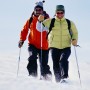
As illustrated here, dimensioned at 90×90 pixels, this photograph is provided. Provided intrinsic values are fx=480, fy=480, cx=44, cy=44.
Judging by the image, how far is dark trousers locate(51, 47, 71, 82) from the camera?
13.8 meters

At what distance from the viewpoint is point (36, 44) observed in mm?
15422

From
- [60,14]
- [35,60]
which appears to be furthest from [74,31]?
[35,60]

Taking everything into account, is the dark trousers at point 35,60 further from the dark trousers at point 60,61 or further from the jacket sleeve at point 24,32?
the dark trousers at point 60,61

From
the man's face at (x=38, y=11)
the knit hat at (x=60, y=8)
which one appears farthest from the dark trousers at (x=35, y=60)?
the knit hat at (x=60, y=8)

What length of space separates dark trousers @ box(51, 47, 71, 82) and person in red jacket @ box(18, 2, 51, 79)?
1.12 m

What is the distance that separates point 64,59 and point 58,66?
25.0 inches

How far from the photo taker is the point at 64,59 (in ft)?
45.4

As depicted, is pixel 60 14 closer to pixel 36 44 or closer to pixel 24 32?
pixel 36 44

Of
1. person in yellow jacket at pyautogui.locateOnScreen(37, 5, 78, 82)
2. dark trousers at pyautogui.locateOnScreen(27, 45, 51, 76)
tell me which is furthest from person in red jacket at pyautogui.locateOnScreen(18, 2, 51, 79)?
person in yellow jacket at pyautogui.locateOnScreen(37, 5, 78, 82)

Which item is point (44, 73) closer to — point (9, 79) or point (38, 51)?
point (38, 51)

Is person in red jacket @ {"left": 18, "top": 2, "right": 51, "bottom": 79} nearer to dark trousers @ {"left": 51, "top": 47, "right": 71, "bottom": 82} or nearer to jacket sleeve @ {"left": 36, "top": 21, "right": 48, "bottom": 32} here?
jacket sleeve @ {"left": 36, "top": 21, "right": 48, "bottom": 32}

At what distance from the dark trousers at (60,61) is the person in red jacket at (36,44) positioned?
1124 mm

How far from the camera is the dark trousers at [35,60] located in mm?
15312

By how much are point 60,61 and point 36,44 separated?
1.77 metres
